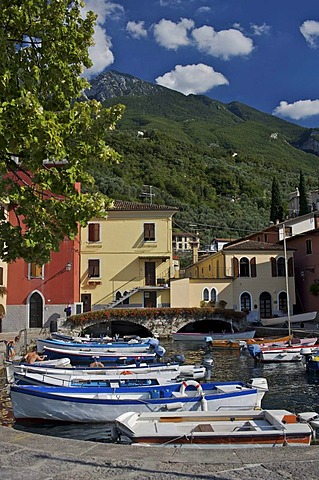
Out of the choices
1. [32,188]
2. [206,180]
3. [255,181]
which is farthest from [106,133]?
[255,181]

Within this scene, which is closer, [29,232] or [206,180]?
[29,232]

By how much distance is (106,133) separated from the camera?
891 cm

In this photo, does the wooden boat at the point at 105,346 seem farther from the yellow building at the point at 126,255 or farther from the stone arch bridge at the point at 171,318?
the yellow building at the point at 126,255

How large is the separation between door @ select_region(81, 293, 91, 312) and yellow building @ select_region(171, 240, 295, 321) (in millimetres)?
8677

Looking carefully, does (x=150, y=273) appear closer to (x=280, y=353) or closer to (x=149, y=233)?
(x=149, y=233)

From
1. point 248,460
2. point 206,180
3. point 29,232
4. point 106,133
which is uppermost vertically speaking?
point 206,180

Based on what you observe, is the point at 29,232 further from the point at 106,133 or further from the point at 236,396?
the point at 236,396

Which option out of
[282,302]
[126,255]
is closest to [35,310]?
[126,255]

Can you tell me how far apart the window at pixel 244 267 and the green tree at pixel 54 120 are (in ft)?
122

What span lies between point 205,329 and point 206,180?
74034 mm

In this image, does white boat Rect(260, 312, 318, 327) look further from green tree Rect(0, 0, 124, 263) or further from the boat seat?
green tree Rect(0, 0, 124, 263)

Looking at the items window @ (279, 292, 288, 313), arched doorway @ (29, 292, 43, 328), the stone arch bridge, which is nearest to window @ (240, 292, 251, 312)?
window @ (279, 292, 288, 313)

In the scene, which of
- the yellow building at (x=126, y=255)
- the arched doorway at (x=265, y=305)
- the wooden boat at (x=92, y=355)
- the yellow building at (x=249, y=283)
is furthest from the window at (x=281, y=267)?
the wooden boat at (x=92, y=355)

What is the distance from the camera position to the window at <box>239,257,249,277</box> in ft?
148
